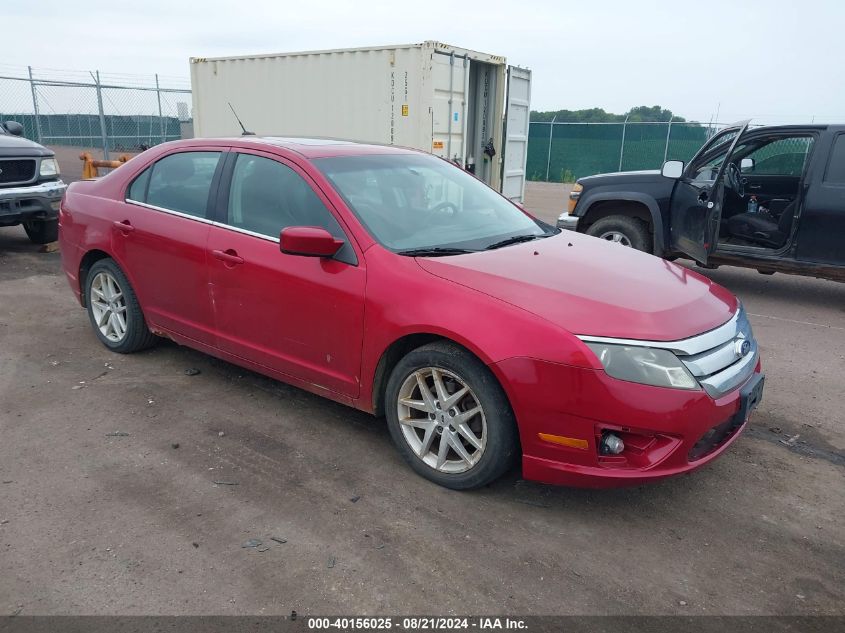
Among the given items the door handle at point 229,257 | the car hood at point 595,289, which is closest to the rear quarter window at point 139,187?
the door handle at point 229,257

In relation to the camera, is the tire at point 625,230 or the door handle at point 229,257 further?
the tire at point 625,230

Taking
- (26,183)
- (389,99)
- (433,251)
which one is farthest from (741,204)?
(26,183)

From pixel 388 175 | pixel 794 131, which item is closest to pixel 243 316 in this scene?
pixel 388 175

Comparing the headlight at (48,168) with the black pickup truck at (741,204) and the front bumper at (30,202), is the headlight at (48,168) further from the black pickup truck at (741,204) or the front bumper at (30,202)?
the black pickup truck at (741,204)

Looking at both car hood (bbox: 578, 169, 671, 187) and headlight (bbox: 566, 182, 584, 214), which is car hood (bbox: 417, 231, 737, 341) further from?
headlight (bbox: 566, 182, 584, 214)

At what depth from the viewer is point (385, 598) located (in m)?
2.58

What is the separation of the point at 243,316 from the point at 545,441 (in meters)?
1.97

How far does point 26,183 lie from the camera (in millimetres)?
8266

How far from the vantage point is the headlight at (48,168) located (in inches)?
335

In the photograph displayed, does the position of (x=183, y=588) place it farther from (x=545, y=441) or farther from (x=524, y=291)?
(x=524, y=291)

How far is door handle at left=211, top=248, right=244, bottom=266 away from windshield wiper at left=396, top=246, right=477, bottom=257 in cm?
105

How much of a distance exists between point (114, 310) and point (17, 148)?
14.8 ft

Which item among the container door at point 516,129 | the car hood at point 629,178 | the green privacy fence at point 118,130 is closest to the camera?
the car hood at point 629,178

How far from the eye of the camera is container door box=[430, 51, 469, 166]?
374 inches
